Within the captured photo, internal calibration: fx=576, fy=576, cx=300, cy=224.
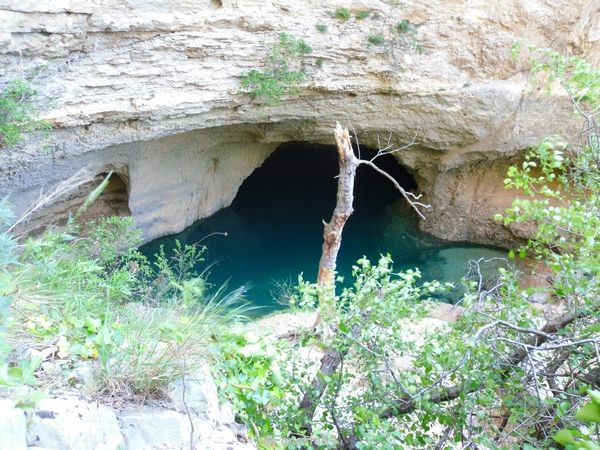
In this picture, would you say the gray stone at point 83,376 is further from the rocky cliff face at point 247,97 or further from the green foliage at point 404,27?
the green foliage at point 404,27

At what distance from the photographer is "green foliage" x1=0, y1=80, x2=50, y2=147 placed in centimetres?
489

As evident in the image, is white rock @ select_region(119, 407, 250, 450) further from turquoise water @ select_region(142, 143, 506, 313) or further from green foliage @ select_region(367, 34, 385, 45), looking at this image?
green foliage @ select_region(367, 34, 385, 45)

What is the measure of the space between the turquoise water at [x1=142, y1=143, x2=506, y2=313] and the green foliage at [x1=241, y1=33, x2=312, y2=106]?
2.47 metres

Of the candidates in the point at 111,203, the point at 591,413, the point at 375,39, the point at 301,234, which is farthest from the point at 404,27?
the point at 591,413

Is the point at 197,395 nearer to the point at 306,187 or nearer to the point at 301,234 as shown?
the point at 301,234

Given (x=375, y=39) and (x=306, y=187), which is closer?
(x=375, y=39)

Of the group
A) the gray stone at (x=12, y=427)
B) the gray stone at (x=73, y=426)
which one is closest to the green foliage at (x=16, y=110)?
the gray stone at (x=73, y=426)

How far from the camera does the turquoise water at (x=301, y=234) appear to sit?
838 cm

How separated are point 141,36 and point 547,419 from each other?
15.7 ft

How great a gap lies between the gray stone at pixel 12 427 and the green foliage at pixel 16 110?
12.7 ft

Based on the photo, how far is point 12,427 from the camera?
159 cm

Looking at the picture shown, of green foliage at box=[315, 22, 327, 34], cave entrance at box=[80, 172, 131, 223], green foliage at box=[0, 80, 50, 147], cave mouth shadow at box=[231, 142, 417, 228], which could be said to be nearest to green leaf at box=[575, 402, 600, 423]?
green foliage at box=[0, 80, 50, 147]

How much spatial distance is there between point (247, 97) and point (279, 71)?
0.47 m

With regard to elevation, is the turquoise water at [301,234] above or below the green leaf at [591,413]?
below
